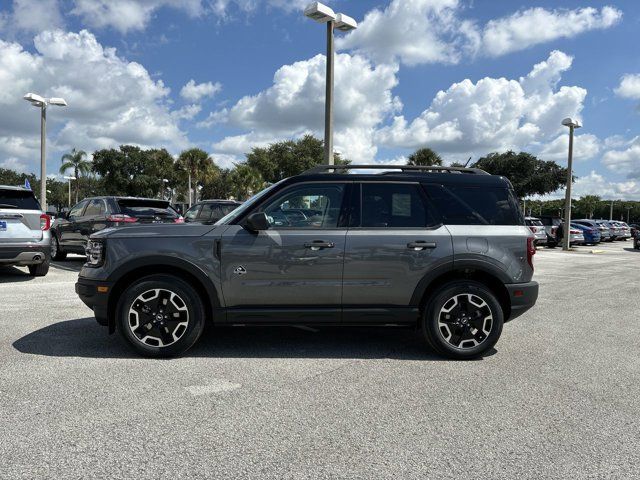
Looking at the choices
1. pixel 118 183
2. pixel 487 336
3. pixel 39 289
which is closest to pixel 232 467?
pixel 487 336

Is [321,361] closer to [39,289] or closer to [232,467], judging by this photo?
[232,467]

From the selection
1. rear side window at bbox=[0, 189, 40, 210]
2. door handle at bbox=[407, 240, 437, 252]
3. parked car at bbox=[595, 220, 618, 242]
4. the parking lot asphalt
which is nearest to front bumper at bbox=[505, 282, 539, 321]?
the parking lot asphalt

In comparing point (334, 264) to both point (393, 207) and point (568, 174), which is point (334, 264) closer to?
point (393, 207)

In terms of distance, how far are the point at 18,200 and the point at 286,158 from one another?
4263 cm

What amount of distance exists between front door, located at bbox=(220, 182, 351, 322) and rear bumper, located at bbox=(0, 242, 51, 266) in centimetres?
614

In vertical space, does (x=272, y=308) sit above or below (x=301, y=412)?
above

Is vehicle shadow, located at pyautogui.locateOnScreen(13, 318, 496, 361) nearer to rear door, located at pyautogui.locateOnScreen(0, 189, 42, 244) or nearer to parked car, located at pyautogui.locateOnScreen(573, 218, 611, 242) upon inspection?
rear door, located at pyautogui.locateOnScreen(0, 189, 42, 244)

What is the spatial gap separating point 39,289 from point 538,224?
23661 millimetres

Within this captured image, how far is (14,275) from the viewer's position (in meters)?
11.0

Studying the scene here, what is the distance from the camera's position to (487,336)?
5246 millimetres

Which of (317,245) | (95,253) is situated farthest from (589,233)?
(95,253)

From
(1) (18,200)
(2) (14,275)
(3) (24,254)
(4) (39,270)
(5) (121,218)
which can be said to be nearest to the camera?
(3) (24,254)

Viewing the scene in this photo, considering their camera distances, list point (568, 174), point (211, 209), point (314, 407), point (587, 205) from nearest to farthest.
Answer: point (314, 407) → point (211, 209) → point (568, 174) → point (587, 205)

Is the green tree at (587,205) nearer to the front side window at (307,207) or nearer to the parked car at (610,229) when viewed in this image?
the parked car at (610,229)
